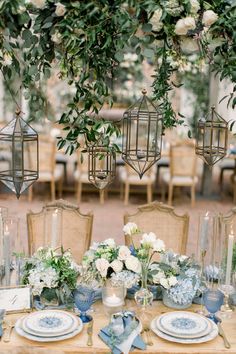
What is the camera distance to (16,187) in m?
2.23

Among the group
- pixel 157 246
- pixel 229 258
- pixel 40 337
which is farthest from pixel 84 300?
pixel 229 258

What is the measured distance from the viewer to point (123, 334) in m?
2.28

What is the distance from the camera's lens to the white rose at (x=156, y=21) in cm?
182

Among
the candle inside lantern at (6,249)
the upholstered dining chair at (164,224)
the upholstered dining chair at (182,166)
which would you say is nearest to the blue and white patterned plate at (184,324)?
the candle inside lantern at (6,249)

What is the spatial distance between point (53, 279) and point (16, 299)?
205 mm

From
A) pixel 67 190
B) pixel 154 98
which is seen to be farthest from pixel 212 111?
pixel 67 190

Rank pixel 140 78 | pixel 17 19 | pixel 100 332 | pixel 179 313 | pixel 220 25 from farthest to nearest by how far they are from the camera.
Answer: pixel 140 78
pixel 179 313
pixel 100 332
pixel 220 25
pixel 17 19

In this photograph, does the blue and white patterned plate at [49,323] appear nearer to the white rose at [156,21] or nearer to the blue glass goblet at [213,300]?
the blue glass goblet at [213,300]

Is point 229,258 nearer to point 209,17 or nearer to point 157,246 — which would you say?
point 157,246

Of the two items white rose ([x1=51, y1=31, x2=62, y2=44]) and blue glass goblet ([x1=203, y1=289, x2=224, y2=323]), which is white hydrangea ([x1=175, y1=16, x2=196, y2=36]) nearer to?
white rose ([x1=51, y1=31, x2=62, y2=44])

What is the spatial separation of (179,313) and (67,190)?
559 centimetres

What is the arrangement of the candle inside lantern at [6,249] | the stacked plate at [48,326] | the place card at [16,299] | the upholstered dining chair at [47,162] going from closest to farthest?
the stacked plate at [48,326]
the place card at [16,299]
the candle inside lantern at [6,249]
the upholstered dining chair at [47,162]

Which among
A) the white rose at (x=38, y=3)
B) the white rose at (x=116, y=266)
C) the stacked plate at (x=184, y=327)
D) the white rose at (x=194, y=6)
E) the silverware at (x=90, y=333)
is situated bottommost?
the silverware at (x=90, y=333)

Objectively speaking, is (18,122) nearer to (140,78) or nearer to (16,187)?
(16,187)
